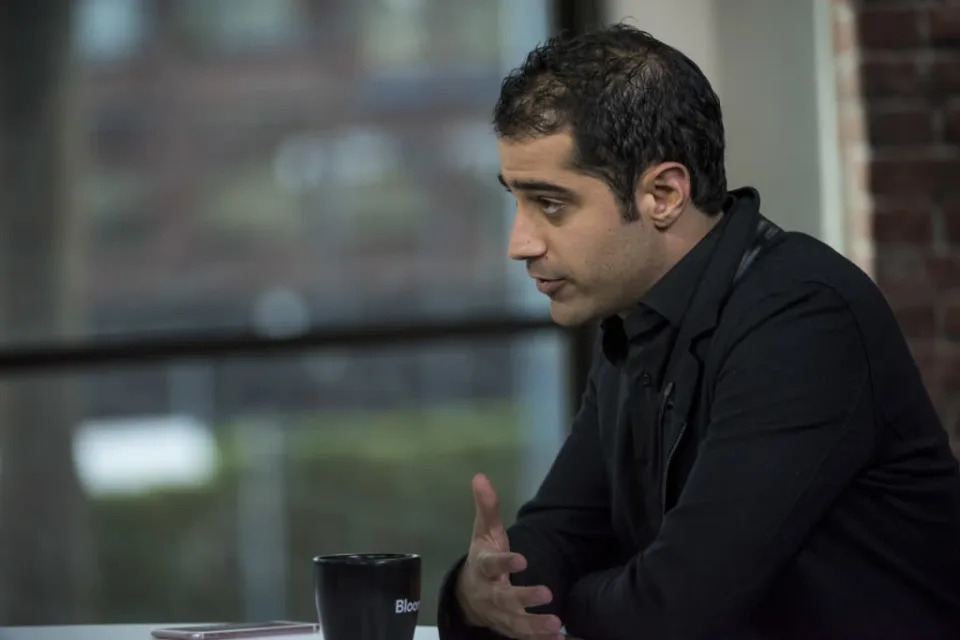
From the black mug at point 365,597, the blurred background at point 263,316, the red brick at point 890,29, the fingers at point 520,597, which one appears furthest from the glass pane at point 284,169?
the black mug at point 365,597

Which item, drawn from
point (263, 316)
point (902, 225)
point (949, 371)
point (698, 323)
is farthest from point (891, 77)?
point (698, 323)

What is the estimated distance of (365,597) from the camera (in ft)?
4.75

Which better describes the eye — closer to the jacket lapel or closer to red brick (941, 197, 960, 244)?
the jacket lapel

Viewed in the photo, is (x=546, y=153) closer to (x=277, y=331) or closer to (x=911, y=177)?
(x=911, y=177)

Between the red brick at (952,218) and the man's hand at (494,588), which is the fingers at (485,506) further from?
the red brick at (952,218)

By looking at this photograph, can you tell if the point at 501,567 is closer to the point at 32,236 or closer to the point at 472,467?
the point at 472,467

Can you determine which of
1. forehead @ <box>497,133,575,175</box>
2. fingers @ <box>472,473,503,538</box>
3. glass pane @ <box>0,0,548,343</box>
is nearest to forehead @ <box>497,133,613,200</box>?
forehead @ <box>497,133,575,175</box>

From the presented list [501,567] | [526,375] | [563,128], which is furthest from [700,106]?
[526,375]

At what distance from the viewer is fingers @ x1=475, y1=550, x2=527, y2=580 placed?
62.4 inches

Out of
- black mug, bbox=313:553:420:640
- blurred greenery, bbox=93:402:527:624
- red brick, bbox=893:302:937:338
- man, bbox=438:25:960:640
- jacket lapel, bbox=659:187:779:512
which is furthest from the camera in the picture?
blurred greenery, bbox=93:402:527:624

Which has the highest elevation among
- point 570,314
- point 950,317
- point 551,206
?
point 551,206

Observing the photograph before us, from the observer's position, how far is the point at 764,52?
10.2ft

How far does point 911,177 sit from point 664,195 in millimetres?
1340

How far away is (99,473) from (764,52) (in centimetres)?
163
